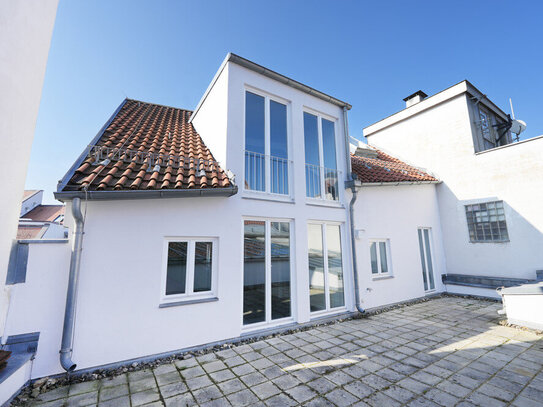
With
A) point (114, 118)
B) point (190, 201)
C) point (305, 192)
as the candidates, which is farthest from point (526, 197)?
point (114, 118)

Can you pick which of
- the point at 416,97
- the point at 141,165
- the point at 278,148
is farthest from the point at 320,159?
the point at 416,97

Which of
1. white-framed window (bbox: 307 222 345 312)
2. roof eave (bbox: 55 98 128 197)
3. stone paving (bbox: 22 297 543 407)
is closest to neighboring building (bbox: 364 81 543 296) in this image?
stone paving (bbox: 22 297 543 407)

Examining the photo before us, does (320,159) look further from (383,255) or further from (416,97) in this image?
(416,97)

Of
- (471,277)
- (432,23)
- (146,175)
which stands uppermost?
(432,23)

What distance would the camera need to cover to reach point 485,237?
9297 millimetres

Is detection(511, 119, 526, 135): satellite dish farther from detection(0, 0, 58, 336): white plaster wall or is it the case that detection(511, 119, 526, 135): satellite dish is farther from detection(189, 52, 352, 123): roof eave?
detection(0, 0, 58, 336): white plaster wall

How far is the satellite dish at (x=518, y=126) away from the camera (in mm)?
11453

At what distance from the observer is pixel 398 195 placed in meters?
8.94

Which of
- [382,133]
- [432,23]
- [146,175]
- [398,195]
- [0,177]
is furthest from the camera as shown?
[382,133]

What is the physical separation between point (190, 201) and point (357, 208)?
529 centimetres

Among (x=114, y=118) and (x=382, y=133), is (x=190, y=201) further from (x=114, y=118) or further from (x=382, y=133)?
(x=382, y=133)

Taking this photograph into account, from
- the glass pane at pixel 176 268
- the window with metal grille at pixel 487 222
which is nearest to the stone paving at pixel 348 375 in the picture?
the glass pane at pixel 176 268

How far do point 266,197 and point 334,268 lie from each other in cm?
304

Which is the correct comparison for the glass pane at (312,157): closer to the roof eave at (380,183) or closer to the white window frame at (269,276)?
the roof eave at (380,183)
